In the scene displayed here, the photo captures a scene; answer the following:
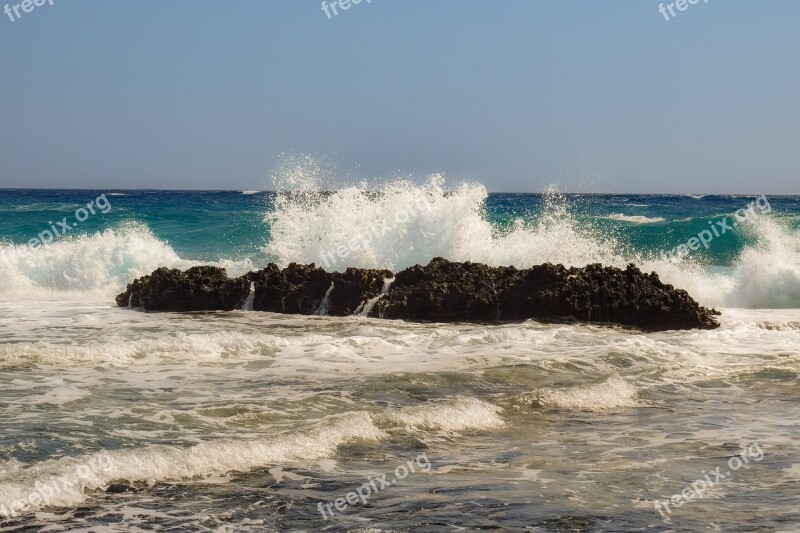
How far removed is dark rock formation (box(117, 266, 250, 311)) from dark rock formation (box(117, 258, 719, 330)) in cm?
2

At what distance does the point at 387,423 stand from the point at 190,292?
24.3 ft

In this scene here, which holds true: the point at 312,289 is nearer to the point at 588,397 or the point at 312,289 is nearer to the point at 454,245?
the point at 454,245

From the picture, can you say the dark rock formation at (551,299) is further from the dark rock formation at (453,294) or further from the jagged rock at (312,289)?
the jagged rock at (312,289)

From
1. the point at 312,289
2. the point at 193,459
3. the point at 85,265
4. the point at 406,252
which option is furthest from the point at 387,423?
the point at 85,265

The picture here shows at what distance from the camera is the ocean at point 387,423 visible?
17.0ft

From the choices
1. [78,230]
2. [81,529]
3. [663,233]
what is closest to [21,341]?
[81,529]

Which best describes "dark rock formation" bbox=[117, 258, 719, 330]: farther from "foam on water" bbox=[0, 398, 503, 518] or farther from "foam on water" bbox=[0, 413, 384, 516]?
"foam on water" bbox=[0, 413, 384, 516]

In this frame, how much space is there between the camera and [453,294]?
1288cm

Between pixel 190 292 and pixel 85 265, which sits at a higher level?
pixel 85 265

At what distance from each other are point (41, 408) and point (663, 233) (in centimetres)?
2827

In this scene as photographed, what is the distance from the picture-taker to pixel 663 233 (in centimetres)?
3256

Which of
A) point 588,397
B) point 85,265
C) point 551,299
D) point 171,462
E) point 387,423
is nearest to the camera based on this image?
point 171,462

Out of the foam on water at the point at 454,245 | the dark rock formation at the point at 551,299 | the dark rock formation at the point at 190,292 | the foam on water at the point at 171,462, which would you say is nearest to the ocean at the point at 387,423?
the foam on water at the point at 171,462

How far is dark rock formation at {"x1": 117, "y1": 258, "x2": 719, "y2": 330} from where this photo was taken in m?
12.7
